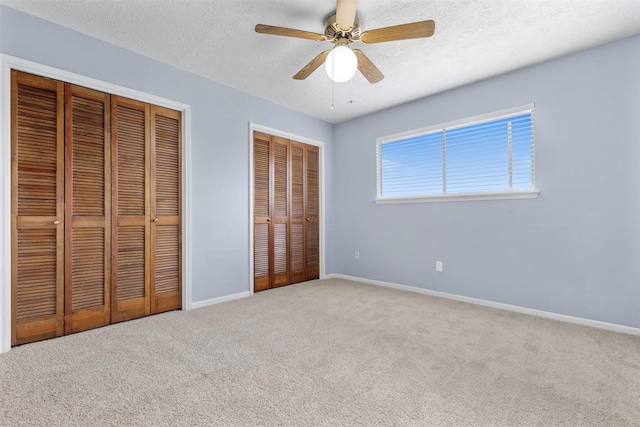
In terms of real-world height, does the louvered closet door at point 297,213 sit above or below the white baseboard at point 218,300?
above

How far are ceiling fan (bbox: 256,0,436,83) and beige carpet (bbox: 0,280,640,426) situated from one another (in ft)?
6.78

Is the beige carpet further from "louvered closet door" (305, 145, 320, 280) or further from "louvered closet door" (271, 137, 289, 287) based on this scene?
"louvered closet door" (305, 145, 320, 280)

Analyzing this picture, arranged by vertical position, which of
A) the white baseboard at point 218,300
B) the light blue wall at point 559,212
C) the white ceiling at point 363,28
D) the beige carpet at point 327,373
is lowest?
the beige carpet at point 327,373

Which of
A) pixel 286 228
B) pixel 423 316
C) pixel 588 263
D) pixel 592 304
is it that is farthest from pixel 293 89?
pixel 592 304

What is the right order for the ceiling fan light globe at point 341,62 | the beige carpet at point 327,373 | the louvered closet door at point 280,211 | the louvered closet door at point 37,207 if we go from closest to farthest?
the beige carpet at point 327,373
the ceiling fan light globe at point 341,62
the louvered closet door at point 37,207
the louvered closet door at point 280,211

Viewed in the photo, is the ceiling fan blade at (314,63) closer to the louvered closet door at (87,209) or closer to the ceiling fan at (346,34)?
the ceiling fan at (346,34)

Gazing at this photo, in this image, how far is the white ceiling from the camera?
6.90 feet

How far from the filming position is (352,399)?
1556mm

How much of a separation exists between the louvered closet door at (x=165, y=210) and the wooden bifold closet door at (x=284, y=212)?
95 centimetres

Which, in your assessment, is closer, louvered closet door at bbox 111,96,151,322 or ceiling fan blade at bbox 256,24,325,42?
ceiling fan blade at bbox 256,24,325,42

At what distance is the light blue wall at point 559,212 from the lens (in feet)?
8.11

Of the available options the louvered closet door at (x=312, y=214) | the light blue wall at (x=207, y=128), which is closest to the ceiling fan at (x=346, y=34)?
the light blue wall at (x=207, y=128)

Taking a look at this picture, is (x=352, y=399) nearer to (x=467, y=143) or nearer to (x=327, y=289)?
(x=327, y=289)

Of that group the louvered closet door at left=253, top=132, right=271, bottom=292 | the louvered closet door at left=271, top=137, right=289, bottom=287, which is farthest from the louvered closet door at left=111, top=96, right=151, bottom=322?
the louvered closet door at left=271, top=137, right=289, bottom=287
